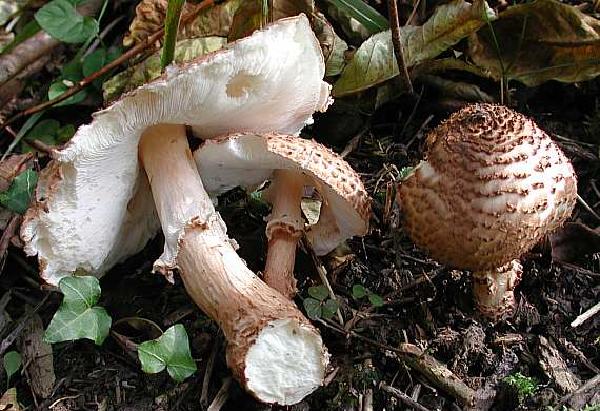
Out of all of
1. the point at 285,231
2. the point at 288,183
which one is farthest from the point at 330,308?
the point at 288,183

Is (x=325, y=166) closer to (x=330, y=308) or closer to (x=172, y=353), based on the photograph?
(x=330, y=308)

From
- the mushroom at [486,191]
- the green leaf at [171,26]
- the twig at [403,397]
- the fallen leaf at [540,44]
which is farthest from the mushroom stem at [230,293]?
the fallen leaf at [540,44]

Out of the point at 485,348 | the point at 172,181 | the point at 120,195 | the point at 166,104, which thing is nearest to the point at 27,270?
the point at 120,195

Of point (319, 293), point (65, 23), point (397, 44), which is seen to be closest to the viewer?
point (319, 293)

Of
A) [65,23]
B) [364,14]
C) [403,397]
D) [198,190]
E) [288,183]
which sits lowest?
[403,397]

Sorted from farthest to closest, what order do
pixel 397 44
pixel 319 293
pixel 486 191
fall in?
pixel 397 44
pixel 319 293
pixel 486 191

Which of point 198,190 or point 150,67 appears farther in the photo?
point 150,67

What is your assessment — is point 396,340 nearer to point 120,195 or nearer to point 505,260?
point 505,260

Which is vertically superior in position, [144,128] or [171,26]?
[171,26]
